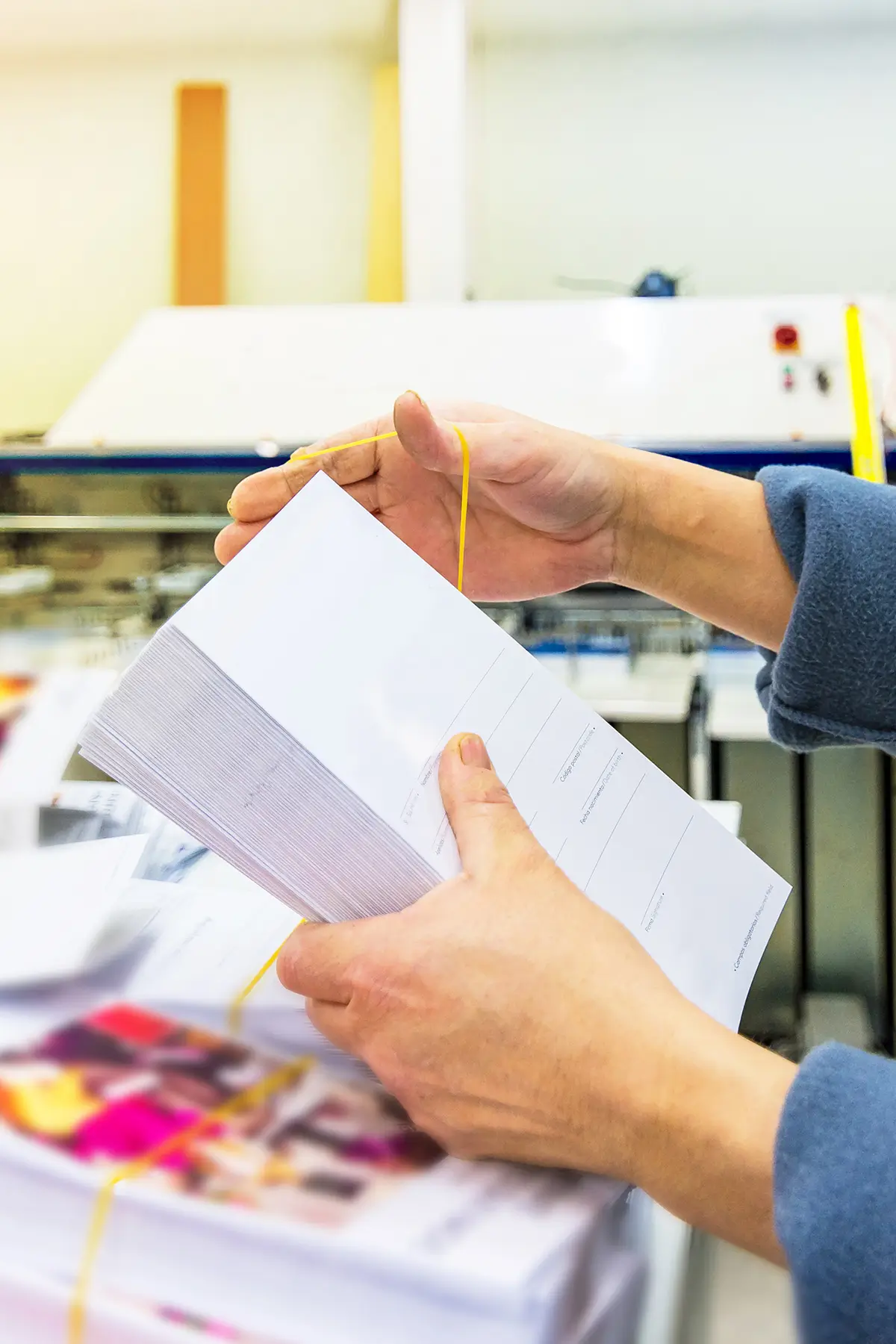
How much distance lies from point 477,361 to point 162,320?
764 mm

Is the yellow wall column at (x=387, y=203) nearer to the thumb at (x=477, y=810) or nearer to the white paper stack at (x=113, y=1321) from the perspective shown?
the thumb at (x=477, y=810)

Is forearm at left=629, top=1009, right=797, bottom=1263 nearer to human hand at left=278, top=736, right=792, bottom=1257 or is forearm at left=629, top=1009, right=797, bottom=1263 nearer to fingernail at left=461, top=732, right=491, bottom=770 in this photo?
human hand at left=278, top=736, right=792, bottom=1257

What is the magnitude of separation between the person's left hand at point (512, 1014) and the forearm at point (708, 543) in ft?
1.38

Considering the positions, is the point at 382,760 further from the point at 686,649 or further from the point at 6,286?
the point at 6,286

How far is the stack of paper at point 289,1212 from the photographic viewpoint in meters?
0.39

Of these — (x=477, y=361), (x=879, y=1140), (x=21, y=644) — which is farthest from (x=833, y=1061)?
(x=477, y=361)

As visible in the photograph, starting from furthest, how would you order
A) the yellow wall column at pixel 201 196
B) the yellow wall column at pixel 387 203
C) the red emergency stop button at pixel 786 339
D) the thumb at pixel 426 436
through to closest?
the yellow wall column at pixel 201 196
the yellow wall column at pixel 387 203
the red emergency stop button at pixel 786 339
the thumb at pixel 426 436

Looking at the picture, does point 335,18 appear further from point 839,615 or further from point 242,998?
point 242,998

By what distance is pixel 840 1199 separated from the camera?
408 mm

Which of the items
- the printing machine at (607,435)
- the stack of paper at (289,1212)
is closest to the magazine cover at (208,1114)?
the stack of paper at (289,1212)

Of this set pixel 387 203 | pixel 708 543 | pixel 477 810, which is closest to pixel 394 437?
pixel 708 543

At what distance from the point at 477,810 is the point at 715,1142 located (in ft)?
0.60

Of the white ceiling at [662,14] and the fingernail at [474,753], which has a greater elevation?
the white ceiling at [662,14]

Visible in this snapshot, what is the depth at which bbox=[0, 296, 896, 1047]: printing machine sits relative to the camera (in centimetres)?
188
